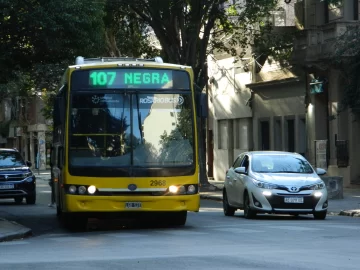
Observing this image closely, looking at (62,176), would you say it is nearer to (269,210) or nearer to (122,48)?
(269,210)

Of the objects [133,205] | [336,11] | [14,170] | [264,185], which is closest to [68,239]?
[133,205]

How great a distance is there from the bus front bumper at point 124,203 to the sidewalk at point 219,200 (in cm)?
122

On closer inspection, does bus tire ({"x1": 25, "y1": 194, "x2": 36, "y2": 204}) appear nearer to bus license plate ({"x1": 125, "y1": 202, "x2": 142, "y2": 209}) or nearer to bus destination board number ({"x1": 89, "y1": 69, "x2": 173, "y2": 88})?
bus destination board number ({"x1": 89, "y1": 69, "x2": 173, "y2": 88})

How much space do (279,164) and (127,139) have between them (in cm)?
575

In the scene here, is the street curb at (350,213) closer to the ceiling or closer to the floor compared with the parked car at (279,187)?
closer to the floor

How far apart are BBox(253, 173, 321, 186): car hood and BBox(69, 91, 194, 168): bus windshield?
380cm

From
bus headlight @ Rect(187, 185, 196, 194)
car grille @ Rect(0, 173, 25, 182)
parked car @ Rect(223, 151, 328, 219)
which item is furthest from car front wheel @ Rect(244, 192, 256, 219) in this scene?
car grille @ Rect(0, 173, 25, 182)

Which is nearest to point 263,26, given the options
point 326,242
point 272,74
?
Answer: point 272,74

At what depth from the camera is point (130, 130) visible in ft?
68.6

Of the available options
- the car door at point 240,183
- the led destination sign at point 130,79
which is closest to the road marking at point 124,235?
the led destination sign at point 130,79

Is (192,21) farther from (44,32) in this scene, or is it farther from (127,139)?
(127,139)

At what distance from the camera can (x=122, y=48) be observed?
4606 cm

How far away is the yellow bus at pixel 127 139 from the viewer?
2075 cm

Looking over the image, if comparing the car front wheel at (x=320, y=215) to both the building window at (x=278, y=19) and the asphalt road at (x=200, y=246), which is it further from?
the building window at (x=278, y=19)
